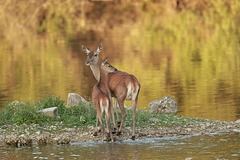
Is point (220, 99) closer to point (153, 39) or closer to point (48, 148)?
point (48, 148)

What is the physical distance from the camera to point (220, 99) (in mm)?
22250

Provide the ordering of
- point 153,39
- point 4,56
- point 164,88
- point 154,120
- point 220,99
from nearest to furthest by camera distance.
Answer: point 154,120
point 220,99
point 164,88
point 4,56
point 153,39

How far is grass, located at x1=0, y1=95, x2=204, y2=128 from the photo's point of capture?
52.9 ft

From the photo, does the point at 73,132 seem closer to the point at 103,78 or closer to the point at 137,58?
the point at 103,78

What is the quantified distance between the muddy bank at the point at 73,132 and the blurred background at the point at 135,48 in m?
2.56

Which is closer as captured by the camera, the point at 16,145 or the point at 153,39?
the point at 16,145

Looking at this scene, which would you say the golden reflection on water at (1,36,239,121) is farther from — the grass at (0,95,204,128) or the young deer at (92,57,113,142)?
the young deer at (92,57,113,142)

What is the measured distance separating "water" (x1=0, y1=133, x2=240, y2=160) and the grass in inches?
66.2

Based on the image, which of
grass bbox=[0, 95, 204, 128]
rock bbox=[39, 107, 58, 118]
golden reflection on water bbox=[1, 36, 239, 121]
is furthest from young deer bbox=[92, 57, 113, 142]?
golden reflection on water bbox=[1, 36, 239, 121]

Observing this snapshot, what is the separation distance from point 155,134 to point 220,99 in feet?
25.5

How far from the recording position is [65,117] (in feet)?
54.4

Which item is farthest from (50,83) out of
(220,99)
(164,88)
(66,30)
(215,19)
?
(215,19)

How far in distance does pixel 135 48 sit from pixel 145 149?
33.6 meters

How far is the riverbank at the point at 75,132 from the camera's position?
48.0 ft
